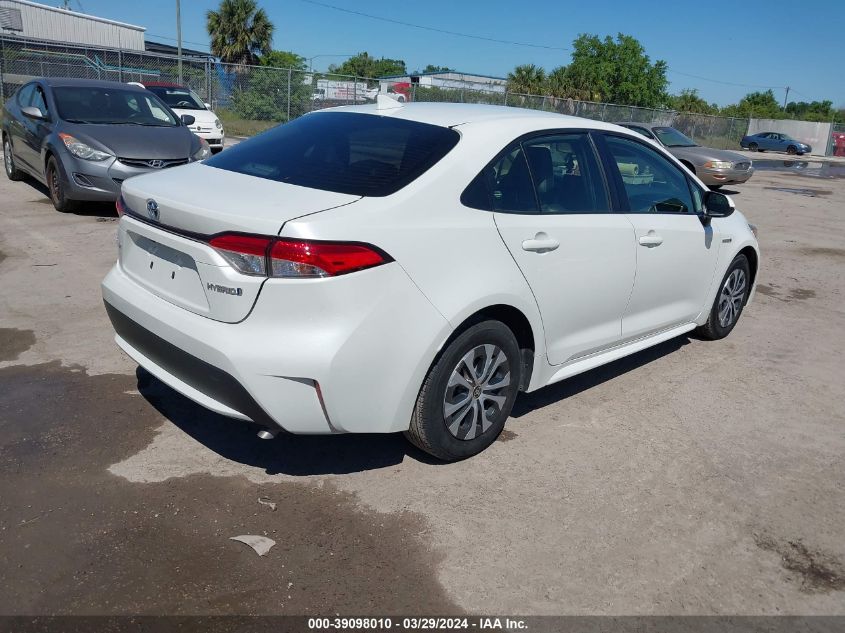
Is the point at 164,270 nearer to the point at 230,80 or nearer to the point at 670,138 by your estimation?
the point at 670,138

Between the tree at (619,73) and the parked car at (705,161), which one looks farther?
the tree at (619,73)

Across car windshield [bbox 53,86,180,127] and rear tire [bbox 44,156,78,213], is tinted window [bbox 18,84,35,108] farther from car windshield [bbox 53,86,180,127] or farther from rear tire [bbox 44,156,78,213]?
rear tire [bbox 44,156,78,213]

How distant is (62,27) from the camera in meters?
Answer: 55.7

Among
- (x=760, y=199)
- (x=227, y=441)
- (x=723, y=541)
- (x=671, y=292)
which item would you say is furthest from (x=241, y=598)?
(x=760, y=199)

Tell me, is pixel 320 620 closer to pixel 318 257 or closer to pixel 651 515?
pixel 318 257

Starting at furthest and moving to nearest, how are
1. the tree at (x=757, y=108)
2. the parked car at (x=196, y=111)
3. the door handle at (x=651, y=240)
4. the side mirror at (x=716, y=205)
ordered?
the tree at (x=757, y=108), the parked car at (x=196, y=111), the side mirror at (x=716, y=205), the door handle at (x=651, y=240)

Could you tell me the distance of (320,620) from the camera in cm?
258

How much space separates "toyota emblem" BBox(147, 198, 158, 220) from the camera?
335cm

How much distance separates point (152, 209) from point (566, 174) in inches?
85.2

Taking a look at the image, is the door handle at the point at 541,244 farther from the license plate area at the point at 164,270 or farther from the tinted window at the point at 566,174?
the license plate area at the point at 164,270

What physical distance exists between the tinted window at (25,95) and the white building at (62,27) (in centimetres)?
4616

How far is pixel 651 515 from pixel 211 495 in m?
1.98

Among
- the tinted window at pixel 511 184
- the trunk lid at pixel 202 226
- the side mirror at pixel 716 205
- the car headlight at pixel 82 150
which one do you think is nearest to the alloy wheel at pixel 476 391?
the tinted window at pixel 511 184

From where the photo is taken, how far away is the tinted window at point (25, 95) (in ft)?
32.9
